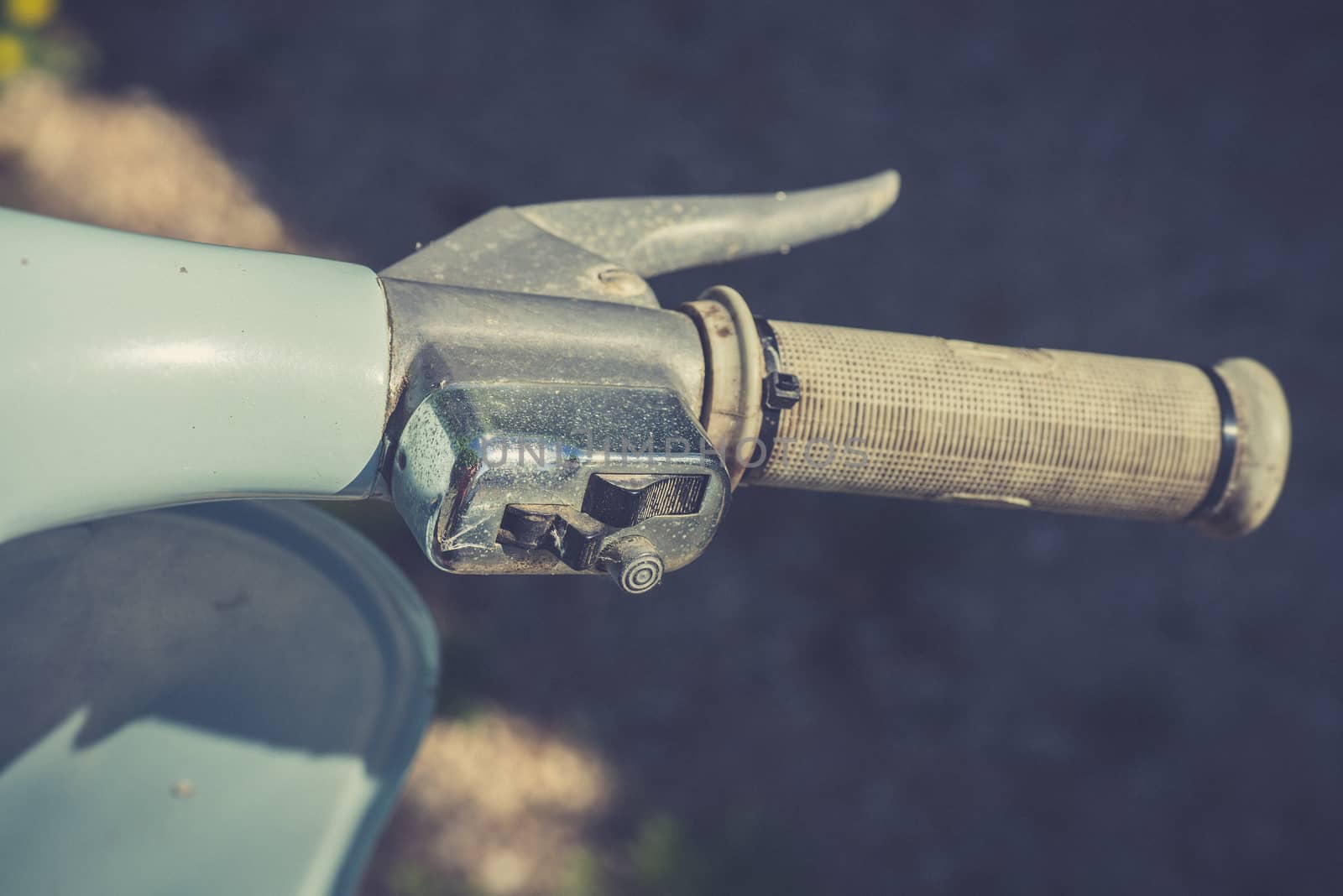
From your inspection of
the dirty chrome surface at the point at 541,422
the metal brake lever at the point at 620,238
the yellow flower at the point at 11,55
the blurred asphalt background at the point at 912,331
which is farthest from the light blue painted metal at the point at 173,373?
the yellow flower at the point at 11,55

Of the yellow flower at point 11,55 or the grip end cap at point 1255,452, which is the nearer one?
the grip end cap at point 1255,452

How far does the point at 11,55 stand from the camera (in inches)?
124

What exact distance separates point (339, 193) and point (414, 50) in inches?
24.4

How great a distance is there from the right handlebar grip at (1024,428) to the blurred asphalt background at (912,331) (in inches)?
68.9

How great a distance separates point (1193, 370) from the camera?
1442 millimetres

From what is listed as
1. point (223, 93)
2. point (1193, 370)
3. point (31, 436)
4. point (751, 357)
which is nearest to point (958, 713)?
point (1193, 370)

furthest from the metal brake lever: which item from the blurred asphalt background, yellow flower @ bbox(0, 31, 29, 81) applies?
yellow flower @ bbox(0, 31, 29, 81)

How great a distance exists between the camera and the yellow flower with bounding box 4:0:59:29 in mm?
3211

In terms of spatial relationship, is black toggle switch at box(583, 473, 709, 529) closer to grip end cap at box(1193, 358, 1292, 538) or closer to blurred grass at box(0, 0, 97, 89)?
grip end cap at box(1193, 358, 1292, 538)

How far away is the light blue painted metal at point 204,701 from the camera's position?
1122mm

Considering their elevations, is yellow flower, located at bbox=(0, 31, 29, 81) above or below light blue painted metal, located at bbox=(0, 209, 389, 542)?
below

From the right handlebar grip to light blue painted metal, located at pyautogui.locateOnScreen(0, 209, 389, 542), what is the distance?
528mm

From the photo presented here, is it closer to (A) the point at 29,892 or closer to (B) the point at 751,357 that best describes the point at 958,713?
(B) the point at 751,357

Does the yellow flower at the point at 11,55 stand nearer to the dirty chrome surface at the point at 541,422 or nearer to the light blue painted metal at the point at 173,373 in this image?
the dirty chrome surface at the point at 541,422
